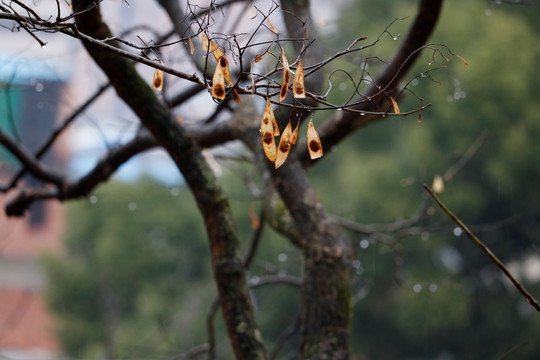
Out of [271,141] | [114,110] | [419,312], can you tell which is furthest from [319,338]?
[114,110]

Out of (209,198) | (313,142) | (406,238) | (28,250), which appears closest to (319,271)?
(209,198)

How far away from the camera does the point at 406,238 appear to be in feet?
20.7

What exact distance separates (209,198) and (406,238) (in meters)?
4.69

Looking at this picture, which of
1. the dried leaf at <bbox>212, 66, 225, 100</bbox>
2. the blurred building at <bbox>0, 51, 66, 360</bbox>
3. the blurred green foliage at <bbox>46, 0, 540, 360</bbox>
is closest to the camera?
the dried leaf at <bbox>212, 66, 225, 100</bbox>

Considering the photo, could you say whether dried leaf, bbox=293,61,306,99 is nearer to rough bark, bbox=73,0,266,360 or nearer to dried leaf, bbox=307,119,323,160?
dried leaf, bbox=307,119,323,160

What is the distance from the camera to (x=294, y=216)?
2.10m

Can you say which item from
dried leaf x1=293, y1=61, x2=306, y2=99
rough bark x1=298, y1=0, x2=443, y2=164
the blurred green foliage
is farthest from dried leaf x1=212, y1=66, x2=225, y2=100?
the blurred green foliage

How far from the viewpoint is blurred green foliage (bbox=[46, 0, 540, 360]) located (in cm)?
688

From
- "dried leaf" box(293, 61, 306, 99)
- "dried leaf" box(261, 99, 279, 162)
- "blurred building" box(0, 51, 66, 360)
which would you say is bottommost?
"blurred building" box(0, 51, 66, 360)

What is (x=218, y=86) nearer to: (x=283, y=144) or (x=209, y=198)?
(x=283, y=144)

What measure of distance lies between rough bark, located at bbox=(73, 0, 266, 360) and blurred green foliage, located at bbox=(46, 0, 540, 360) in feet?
14.2

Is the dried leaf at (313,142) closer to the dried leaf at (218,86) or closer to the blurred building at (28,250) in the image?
the dried leaf at (218,86)

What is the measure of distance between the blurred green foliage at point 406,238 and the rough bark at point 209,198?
434 centimetres

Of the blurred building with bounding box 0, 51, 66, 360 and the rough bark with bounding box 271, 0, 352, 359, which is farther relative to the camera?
the blurred building with bounding box 0, 51, 66, 360
